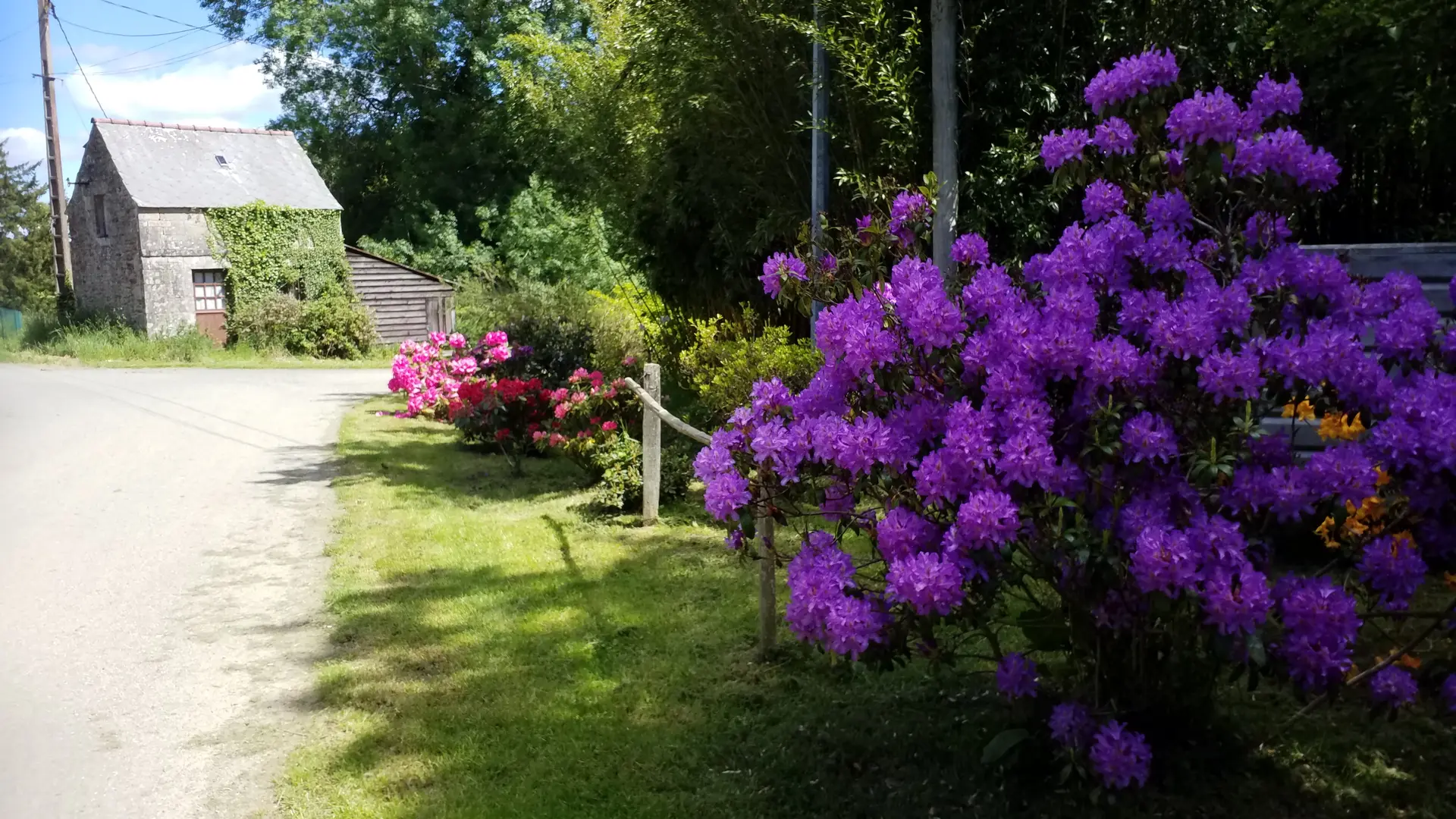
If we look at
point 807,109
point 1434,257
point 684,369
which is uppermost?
point 807,109

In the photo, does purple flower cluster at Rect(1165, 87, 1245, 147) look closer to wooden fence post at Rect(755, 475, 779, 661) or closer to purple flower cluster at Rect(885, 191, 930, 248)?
purple flower cluster at Rect(885, 191, 930, 248)

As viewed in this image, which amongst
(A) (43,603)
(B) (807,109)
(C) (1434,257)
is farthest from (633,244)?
(C) (1434,257)

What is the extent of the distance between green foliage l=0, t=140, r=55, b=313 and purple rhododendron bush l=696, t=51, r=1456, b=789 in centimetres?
4568

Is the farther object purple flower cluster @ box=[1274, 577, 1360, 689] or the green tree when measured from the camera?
the green tree

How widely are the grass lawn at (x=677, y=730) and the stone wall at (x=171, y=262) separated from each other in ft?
77.9

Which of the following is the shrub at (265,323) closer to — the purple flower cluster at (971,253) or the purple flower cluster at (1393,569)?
the purple flower cluster at (971,253)

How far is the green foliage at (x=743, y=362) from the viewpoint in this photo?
802 centimetres

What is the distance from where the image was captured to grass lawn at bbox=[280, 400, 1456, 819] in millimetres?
3457

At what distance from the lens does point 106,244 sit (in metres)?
28.6

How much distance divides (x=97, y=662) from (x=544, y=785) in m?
2.78

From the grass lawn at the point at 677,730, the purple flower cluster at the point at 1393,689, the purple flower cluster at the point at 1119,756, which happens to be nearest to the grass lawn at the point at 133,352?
the grass lawn at the point at 677,730

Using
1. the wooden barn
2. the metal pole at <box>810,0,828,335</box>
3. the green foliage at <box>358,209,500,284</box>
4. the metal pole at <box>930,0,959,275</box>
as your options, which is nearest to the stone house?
the wooden barn

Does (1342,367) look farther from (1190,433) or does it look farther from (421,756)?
(421,756)

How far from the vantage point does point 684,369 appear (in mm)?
10766
